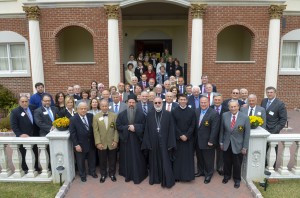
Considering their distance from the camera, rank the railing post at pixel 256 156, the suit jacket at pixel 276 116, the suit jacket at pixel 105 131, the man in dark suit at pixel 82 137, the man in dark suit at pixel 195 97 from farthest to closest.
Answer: the man in dark suit at pixel 195 97
the suit jacket at pixel 276 116
the suit jacket at pixel 105 131
the man in dark suit at pixel 82 137
the railing post at pixel 256 156

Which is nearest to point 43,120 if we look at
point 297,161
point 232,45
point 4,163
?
point 4,163

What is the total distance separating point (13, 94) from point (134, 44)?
6.55 metres

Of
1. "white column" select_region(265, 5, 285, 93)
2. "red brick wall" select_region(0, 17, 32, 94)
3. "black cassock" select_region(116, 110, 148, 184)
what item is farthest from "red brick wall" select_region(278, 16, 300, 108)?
"red brick wall" select_region(0, 17, 32, 94)

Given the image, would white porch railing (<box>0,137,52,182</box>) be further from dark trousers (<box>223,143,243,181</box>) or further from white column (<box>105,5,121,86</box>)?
white column (<box>105,5,121,86</box>)

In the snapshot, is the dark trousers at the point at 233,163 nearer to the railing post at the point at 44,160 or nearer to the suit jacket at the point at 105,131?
the suit jacket at the point at 105,131

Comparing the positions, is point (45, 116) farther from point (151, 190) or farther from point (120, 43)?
point (120, 43)

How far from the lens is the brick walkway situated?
4973 millimetres

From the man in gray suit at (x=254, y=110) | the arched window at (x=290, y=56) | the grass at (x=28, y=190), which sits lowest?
the grass at (x=28, y=190)

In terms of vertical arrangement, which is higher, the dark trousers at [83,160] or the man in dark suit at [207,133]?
the man in dark suit at [207,133]

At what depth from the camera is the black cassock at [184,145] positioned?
17.3 feet

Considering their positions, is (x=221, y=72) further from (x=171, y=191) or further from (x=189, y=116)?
(x=171, y=191)

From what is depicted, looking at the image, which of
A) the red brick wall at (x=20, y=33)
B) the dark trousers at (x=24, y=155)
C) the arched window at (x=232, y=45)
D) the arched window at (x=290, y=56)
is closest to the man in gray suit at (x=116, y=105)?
the dark trousers at (x=24, y=155)

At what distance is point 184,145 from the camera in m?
5.41

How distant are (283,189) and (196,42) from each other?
6.85 metres
